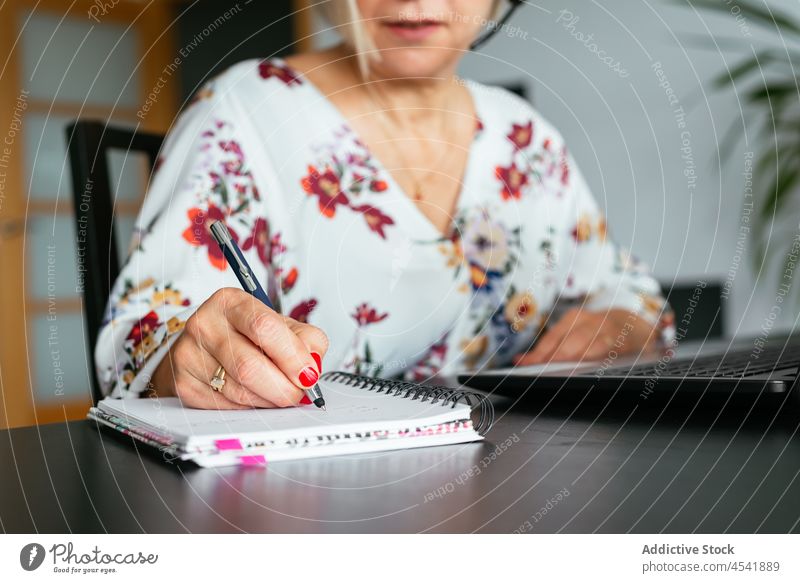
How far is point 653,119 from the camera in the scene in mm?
1606

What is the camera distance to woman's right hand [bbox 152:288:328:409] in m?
0.41

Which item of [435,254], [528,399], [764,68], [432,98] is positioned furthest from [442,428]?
[764,68]

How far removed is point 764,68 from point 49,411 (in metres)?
2.30

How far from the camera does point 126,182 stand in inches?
109

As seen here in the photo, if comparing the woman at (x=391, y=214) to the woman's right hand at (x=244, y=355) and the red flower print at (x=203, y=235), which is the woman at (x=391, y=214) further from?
the woman's right hand at (x=244, y=355)

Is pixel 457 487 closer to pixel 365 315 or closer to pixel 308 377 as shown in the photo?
pixel 308 377

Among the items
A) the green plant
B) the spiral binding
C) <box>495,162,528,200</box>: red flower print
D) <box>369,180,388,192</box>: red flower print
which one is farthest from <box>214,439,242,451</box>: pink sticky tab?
the green plant

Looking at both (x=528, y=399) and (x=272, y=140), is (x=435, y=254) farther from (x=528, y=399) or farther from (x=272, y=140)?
(x=528, y=399)

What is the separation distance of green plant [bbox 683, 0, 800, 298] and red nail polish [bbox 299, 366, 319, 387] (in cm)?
115

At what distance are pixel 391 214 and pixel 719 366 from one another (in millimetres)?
381

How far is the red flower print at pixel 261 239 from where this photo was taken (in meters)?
0.71

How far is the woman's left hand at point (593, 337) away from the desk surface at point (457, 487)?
356mm

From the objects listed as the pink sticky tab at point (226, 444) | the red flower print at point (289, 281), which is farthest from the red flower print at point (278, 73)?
the pink sticky tab at point (226, 444)

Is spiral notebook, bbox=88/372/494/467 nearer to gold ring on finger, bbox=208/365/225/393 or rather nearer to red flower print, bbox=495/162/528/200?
gold ring on finger, bbox=208/365/225/393
